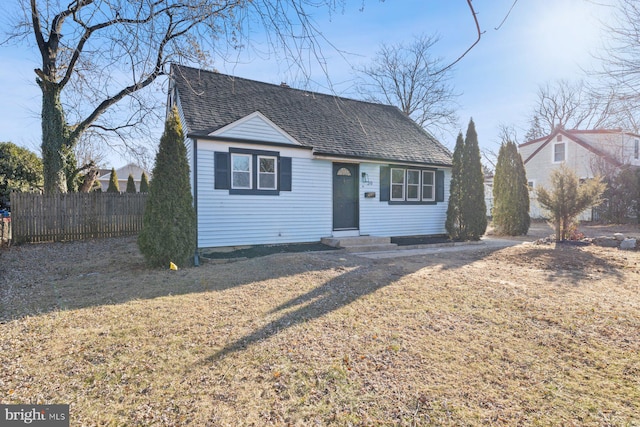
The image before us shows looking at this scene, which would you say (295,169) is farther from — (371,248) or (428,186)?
(428,186)

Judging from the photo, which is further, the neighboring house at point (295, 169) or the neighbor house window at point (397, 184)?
the neighbor house window at point (397, 184)

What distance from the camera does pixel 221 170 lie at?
8367mm

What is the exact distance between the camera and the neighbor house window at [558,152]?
2166 centimetres

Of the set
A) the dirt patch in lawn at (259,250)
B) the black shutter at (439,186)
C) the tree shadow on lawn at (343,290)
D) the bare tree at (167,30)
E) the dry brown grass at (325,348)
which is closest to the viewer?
the dry brown grass at (325,348)

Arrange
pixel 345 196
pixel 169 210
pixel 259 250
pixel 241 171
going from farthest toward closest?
1. pixel 345 196
2. pixel 241 171
3. pixel 259 250
4. pixel 169 210

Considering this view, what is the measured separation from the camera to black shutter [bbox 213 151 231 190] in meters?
8.30

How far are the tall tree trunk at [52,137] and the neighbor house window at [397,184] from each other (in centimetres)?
1198

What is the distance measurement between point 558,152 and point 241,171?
22636 millimetres

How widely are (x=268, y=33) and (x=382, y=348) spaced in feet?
9.79

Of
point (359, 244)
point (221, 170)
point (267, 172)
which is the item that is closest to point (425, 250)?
point (359, 244)

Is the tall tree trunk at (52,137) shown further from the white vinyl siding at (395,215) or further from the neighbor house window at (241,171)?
the white vinyl siding at (395,215)

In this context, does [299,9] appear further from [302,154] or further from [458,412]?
[302,154]

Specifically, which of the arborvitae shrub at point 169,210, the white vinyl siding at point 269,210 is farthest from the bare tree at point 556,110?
the arborvitae shrub at point 169,210

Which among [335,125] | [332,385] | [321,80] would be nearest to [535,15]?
[321,80]
